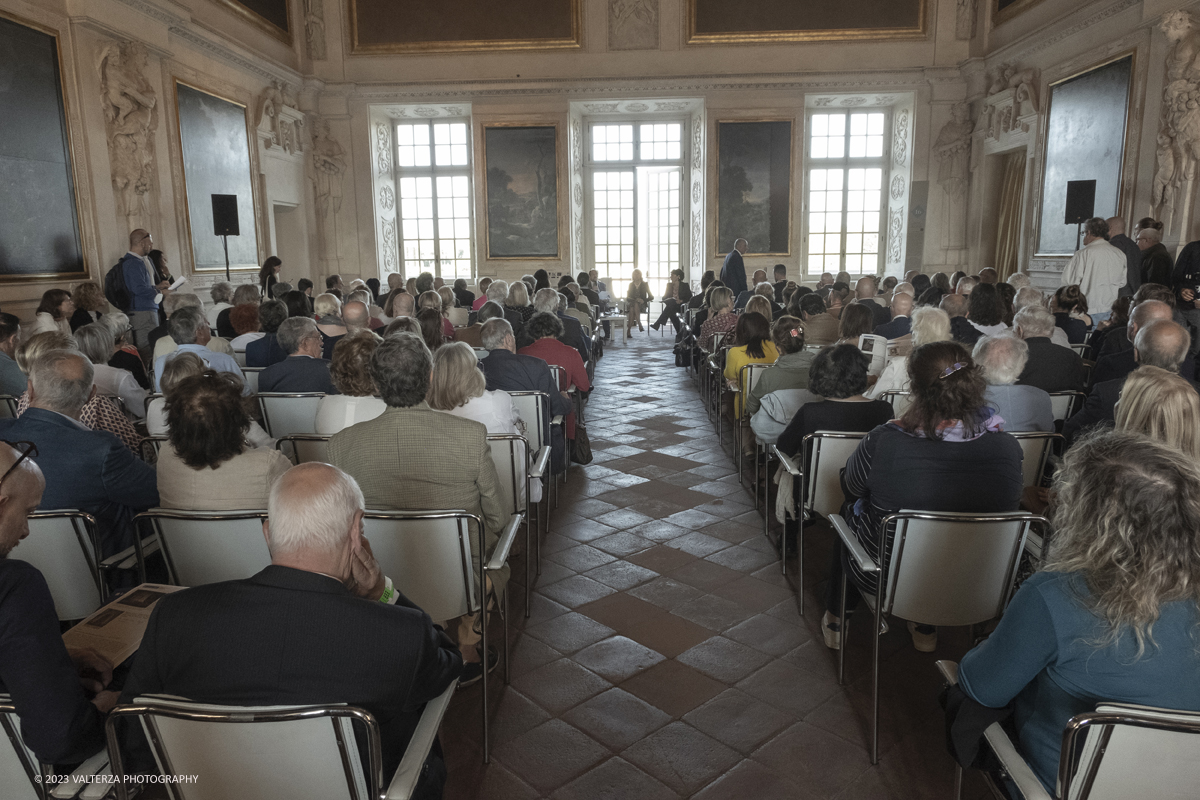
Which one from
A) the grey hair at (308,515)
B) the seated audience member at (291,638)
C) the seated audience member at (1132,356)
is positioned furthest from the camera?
the seated audience member at (1132,356)

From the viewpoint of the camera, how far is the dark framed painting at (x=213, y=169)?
9219mm

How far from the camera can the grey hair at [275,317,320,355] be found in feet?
14.0

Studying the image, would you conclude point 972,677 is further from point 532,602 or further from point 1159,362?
point 1159,362

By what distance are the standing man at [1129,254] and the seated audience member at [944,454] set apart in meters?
5.90

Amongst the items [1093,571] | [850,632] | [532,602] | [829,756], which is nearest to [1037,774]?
[1093,571]

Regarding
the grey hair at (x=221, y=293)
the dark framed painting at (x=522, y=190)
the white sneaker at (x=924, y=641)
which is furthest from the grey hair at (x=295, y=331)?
the dark framed painting at (x=522, y=190)

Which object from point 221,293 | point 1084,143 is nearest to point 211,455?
point 221,293

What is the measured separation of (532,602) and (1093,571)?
2.40 meters

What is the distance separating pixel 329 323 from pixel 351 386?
89.7 inches

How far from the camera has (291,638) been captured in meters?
1.31

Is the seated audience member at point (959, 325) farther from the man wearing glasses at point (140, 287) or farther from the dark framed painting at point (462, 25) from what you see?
the dark framed painting at point (462, 25)

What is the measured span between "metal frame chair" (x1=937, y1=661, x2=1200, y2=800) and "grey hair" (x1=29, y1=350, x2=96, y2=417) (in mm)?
2925

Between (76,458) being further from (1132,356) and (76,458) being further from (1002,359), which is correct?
(1132,356)

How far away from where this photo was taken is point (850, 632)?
9.97 feet
